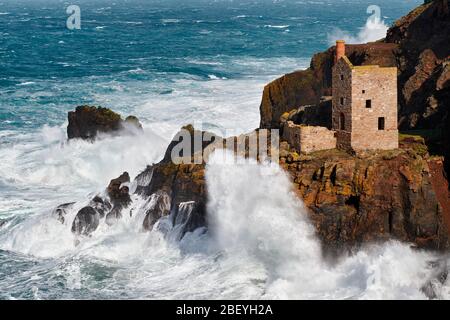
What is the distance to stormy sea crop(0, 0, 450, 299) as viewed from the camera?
37.6 meters

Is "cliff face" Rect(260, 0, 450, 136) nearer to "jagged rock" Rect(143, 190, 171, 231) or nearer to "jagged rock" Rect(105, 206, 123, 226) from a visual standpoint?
Result: "jagged rock" Rect(143, 190, 171, 231)

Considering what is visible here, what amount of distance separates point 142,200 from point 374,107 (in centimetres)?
1362

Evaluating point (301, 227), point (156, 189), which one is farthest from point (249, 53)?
point (301, 227)

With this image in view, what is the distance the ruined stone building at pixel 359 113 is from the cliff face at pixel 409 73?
368cm

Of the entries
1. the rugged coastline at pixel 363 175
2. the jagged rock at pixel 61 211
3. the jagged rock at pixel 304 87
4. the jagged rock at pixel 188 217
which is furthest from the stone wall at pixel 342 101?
the jagged rock at pixel 61 211

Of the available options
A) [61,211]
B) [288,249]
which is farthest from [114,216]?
[288,249]

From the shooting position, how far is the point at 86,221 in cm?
4616

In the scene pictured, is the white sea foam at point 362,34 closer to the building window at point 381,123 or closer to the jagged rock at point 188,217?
the jagged rock at point 188,217

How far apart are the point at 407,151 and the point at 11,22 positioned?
150538mm

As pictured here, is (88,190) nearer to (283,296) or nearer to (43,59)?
(283,296)

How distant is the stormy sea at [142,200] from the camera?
37.6 meters

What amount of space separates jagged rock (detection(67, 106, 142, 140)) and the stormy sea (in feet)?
2.67

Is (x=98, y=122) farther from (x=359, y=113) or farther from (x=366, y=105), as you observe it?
(x=366, y=105)

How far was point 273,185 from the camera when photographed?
3962 centimetres
